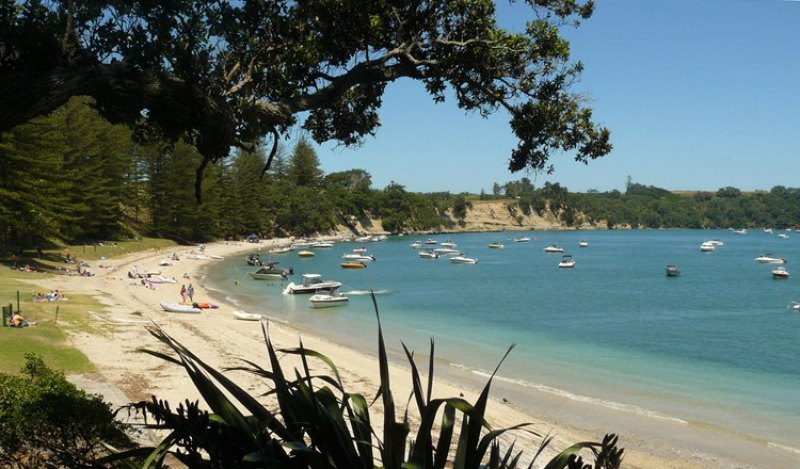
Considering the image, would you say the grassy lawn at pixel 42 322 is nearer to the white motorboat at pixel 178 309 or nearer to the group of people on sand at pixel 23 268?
the group of people on sand at pixel 23 268

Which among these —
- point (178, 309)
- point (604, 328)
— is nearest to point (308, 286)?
point (178, 309)

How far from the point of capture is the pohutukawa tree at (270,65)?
157 inches

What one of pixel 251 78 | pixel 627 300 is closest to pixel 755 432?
pixel 251 78

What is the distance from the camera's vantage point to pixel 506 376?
22797mm

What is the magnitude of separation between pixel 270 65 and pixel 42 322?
748 inches

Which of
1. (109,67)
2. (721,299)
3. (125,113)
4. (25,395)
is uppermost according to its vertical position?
(109,67)

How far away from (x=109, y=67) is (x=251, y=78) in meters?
1.29

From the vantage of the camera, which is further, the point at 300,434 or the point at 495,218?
the point at 495,218

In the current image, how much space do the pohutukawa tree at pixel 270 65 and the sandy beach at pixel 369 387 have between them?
3940 mm

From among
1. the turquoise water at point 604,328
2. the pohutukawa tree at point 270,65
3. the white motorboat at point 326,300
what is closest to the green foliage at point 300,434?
the pohutukawa tree at point 270,65

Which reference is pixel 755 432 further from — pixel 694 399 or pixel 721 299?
pixel 721 299

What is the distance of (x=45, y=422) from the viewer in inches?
212

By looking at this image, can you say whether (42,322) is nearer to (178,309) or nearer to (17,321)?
(17,321)

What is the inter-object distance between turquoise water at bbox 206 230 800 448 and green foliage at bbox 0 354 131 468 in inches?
635
